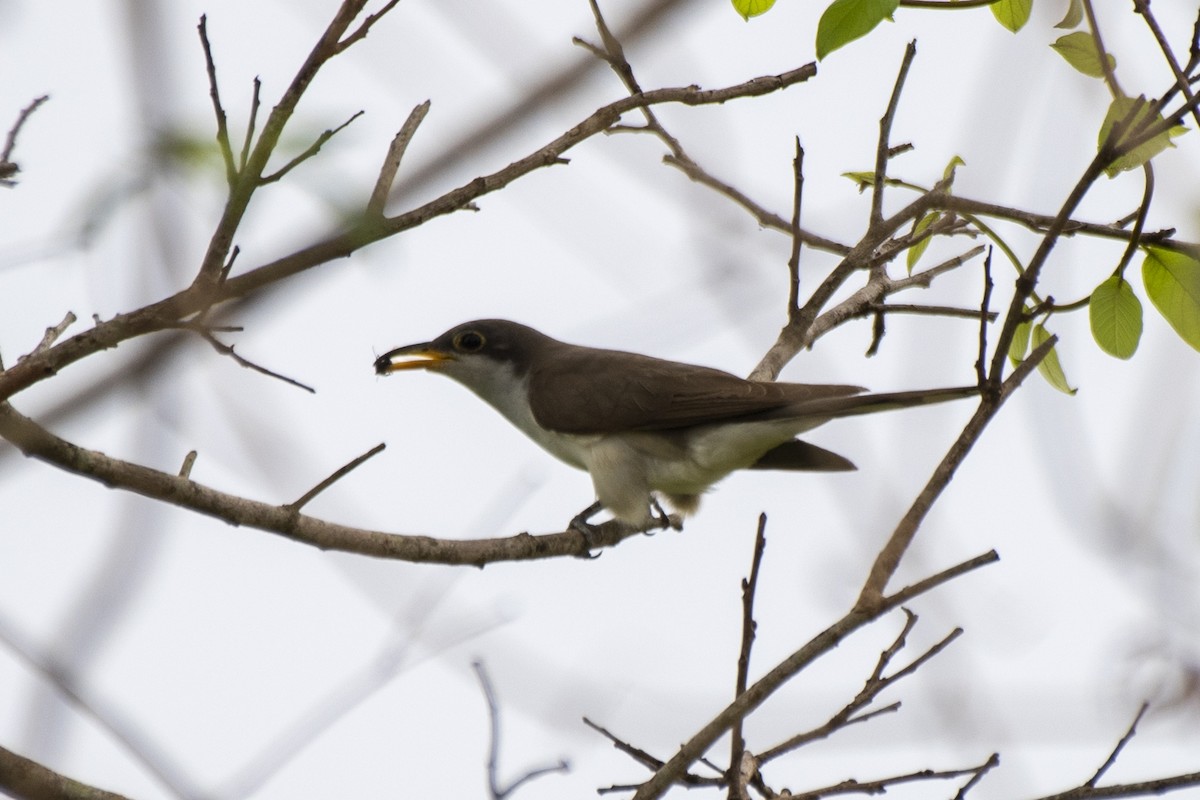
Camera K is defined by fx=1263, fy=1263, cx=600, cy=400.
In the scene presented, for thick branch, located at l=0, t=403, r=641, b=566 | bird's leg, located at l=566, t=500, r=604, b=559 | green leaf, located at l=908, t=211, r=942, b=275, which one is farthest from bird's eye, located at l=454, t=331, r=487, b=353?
green leaf, located at l=908, t=211, r=942, b=275

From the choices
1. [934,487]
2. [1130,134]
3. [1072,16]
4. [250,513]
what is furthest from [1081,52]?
[250,513]

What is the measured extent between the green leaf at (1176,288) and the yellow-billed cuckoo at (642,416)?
180 centimetres

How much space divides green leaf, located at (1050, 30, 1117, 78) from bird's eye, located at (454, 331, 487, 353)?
15.0ft

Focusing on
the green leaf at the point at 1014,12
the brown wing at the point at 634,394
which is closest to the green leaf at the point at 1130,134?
the green leaf at the point at 1014,12

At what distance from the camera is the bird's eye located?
26.2 ft

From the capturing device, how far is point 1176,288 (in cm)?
404

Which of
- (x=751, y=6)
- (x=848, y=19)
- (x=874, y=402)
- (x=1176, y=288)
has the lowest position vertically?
(x=1176, y=288)

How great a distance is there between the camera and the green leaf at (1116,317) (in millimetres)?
4141

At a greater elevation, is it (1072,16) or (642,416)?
(642,416)

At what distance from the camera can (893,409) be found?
522 cm

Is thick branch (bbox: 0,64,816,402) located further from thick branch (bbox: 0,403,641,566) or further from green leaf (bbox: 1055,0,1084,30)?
green leaf (bbox: 1055,0,1084,30)

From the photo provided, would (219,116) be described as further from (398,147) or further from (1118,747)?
(1118,747)

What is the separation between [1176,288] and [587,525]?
3237 millimetres

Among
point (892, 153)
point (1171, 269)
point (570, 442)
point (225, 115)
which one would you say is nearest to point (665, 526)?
point (570, 442)
